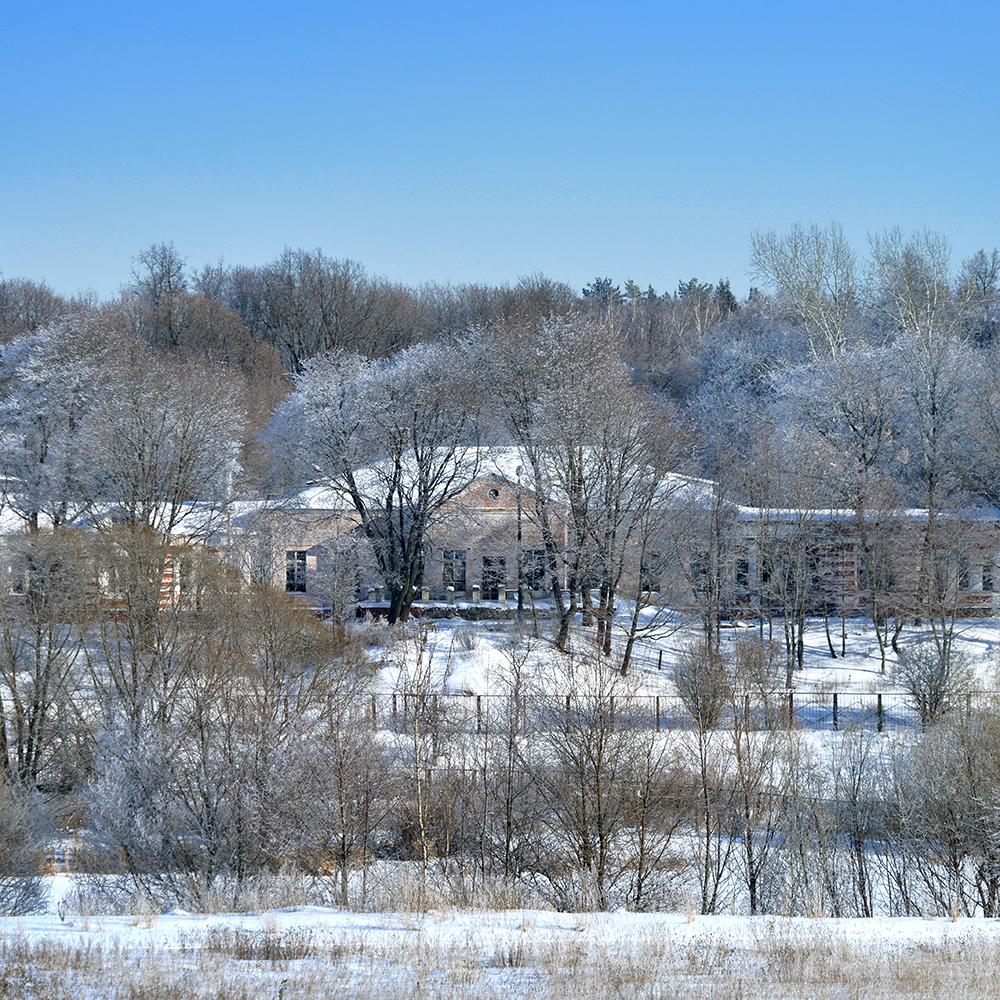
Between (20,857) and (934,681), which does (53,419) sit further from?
(934,681)

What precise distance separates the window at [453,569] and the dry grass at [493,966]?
29210 millimetres

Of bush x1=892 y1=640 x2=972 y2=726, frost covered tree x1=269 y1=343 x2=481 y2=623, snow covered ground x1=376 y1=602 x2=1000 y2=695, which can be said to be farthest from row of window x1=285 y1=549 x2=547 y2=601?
bush x1=892 y1=640 x2=972 y2=726

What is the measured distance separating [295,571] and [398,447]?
7.22 m

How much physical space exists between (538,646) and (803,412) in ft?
69.4

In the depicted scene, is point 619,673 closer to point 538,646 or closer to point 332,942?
point 538,646

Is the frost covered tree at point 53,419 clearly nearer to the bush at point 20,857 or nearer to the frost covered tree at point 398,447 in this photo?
the frost covered tree at point 398,447

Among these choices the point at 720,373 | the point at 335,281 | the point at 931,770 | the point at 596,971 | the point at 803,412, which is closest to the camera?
the point at 596,971

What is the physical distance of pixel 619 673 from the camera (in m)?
28.7

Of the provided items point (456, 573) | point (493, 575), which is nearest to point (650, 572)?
point (493, 575)

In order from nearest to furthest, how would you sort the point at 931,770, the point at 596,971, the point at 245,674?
the point at 596,971 < the point at 931,770 < the point at 245,674

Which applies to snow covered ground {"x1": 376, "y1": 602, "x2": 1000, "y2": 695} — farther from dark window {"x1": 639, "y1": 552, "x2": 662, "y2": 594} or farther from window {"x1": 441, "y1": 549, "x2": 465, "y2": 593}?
window {"x1": 441, "y1": 549, "x2": 465, "y2": 593}

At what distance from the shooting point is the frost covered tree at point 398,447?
38.5m

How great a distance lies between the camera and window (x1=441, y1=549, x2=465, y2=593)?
1582 inches

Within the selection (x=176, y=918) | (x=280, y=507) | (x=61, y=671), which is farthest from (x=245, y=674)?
(x=280, y=507)
